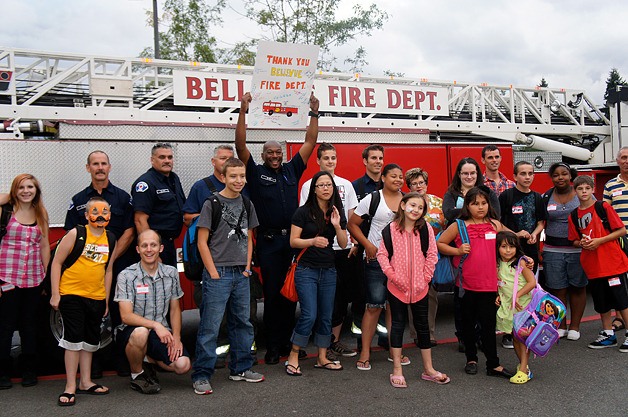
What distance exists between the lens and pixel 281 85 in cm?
530

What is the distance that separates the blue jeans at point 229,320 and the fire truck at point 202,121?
125 centimetres

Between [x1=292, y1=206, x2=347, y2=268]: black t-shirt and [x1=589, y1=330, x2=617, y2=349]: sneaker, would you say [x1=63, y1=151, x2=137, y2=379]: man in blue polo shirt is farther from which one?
[x1=589, y1=330, x2=617, y2=349]: sneaker

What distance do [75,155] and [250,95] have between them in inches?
71.5

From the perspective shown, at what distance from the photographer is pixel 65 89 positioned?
7.45 meters

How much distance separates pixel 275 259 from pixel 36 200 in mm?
2074

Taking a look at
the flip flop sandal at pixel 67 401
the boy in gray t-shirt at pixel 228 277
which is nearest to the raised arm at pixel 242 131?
the boy in gray t-shirt at pixel 228 277

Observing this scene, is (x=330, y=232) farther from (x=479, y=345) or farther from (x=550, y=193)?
(x=550, y=193)

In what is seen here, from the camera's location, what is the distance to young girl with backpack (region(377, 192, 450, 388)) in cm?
458

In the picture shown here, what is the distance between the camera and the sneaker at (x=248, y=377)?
4.68 metres

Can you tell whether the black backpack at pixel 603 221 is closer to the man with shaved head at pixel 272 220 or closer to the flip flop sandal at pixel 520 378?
the flip flop sandal at pixel 520 378

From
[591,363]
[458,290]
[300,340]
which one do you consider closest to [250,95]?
[300,340]

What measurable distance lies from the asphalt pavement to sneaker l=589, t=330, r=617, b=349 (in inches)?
10.3

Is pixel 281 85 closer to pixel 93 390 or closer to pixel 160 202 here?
pixel 160 202

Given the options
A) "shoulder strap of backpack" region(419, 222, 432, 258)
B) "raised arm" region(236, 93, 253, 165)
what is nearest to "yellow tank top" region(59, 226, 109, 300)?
"raised arm" region(236, 93, 253, 165)
